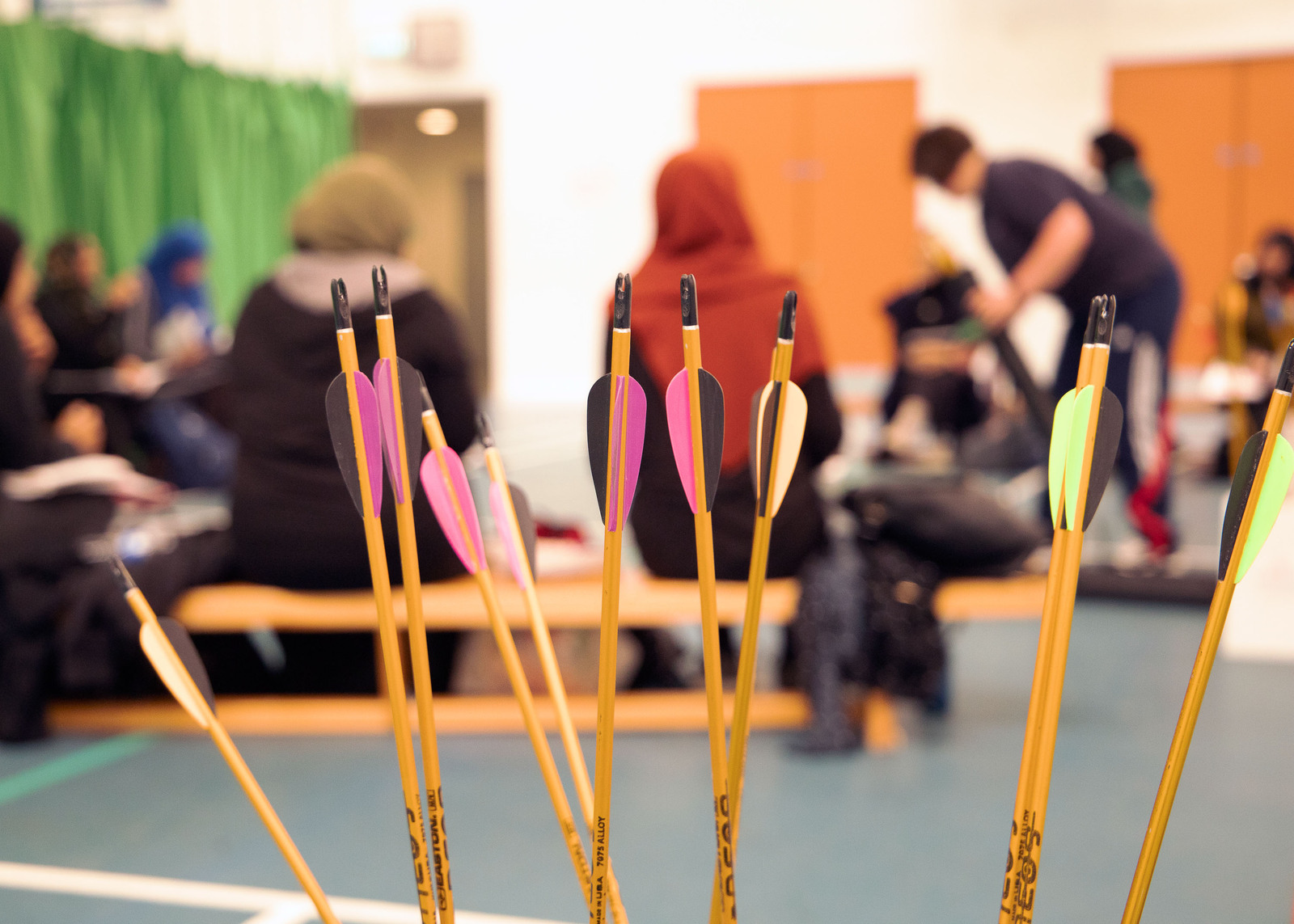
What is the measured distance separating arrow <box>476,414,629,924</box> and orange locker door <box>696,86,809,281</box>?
8462mm

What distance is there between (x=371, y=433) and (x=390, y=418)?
0.05 ft

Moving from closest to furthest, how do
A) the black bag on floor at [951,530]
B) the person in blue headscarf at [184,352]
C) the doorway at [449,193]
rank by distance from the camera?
the black bag on floor at [951,530] < the person in blue headscarf at [184,352] < the doorway at [449,193]

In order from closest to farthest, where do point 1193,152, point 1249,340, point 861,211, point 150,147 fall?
point 1249,340
point 150,147
point 1193,152
point 861,211

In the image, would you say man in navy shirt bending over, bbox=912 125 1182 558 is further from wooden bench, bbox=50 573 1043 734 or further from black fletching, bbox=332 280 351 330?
black fletching, bbox=332 280 351 330

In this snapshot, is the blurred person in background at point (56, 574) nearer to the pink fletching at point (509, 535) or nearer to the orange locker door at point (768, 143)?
the pink fletching at point (509, 535)

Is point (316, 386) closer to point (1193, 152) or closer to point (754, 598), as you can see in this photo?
point (754, 598)

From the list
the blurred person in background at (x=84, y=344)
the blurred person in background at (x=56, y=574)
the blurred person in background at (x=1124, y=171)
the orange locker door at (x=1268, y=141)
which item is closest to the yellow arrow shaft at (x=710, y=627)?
the blurred person in background at (x=56, y=574)

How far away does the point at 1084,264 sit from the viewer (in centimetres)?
309

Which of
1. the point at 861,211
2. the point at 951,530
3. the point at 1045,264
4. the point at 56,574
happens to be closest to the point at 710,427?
the point at 951,530

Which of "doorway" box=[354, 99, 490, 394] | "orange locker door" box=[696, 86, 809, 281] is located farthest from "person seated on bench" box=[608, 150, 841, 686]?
"doorway" box=[354, 99, 490, 394]

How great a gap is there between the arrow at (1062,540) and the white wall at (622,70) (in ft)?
26.5

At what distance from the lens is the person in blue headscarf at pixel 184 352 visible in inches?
203

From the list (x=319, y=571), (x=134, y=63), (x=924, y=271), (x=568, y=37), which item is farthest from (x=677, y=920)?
(x=568, y=37)

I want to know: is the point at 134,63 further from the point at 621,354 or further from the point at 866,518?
the point at 621,354
